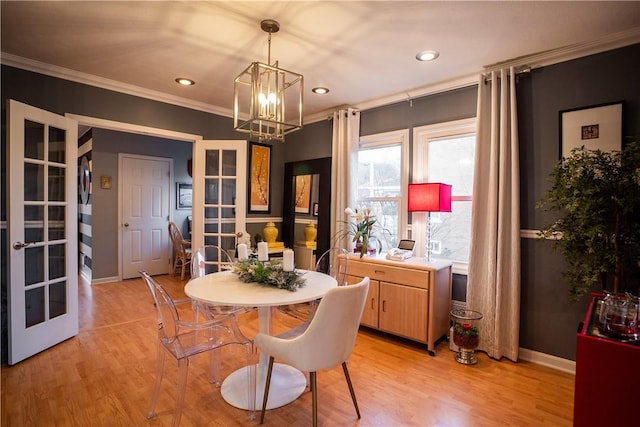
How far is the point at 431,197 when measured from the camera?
10.1ft

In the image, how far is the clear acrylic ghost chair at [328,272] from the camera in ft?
8.75

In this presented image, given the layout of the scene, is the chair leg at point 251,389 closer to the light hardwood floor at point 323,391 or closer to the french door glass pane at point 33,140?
the light hardwood floor at point 323,391

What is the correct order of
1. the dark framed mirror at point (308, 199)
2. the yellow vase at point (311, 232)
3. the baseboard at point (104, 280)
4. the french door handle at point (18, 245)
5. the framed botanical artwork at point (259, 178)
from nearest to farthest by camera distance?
the french door handle at point (18, 245) < the dark framed mirror at point (308, 199) < the yellow vase at point (311, 232) < the framed botanical artwork at point (259, 178) < the baseboard at point (104, 280)

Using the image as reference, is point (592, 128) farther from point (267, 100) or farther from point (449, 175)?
point (267, 100)

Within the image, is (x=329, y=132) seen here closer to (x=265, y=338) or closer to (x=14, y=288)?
(x=265, y=338)

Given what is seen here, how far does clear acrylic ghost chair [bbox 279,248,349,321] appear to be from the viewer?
267cm

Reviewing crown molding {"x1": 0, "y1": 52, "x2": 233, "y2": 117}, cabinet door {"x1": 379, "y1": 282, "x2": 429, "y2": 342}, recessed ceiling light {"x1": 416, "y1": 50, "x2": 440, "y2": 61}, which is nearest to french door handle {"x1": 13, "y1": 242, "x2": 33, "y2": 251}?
crown molding {"x1": 0, "y1": 52, "x2": 233, "y2": 117}

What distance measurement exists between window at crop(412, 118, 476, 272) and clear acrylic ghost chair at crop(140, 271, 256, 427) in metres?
2.19

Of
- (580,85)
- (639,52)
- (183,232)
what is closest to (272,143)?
(183,232)

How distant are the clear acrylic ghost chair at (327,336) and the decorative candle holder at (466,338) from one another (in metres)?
1.43

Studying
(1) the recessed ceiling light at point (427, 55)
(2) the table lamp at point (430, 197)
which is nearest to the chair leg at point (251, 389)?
(2) the table lamp at point (430, 197)

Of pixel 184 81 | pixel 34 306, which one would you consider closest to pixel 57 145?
pixel 184 81

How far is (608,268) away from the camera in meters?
2.08

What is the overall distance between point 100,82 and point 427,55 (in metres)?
3.22
